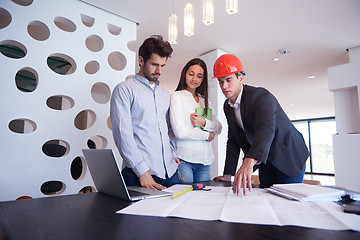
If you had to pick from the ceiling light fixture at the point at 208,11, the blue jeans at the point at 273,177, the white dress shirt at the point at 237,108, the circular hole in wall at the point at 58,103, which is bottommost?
the blue jeans at the point at 273,177

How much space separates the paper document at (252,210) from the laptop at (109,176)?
61mm

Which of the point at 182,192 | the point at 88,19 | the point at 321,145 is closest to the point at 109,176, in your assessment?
the point at 182,192

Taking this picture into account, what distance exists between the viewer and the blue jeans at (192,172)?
1.60 m

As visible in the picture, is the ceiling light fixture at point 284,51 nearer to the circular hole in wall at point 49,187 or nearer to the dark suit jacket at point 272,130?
the dark suit jacket at point 272,130

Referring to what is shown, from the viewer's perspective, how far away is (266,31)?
11.4 feet

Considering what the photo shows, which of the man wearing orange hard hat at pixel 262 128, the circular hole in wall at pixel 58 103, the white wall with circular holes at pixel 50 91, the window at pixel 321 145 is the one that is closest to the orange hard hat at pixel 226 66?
the man wearing orange hard hat at pixel 262 128

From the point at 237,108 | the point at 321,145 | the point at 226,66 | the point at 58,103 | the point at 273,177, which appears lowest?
the point at 273,177

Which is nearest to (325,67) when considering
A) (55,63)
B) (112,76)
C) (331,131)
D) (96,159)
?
(112,76)

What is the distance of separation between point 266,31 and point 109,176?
335cm

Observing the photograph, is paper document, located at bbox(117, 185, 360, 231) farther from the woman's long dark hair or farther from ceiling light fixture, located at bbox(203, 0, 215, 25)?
ceiling light fixture, located at bbox(203, 0, 215, 25)

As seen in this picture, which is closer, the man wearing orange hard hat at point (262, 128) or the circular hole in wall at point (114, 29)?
the man wearing orange hard hat at point (262, 128)

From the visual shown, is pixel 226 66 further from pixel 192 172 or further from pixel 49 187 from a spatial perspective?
pixel 49 187

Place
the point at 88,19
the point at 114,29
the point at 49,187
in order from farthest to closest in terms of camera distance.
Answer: the point at 114,29 → the point at 88,19 → the point at 49,187

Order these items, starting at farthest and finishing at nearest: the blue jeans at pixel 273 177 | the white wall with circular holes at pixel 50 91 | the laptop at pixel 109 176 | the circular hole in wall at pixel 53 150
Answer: the circular hole in wall at pixel 53 150, the white wall with circular holes at pixel 50 91, the blue jeans at pixel 273 177, the laptop at pixel 109 176
